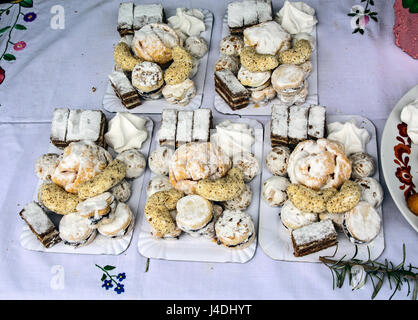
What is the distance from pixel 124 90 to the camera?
2814 millimetres

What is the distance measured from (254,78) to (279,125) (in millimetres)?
315

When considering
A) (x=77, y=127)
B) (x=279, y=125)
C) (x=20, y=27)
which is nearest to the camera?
(x=279, y=125)

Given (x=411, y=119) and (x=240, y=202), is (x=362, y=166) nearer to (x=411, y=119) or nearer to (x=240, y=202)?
(x=411, y=119)

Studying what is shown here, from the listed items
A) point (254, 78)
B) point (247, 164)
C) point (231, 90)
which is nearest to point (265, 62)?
point (254, 78)

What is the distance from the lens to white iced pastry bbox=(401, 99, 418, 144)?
242cm

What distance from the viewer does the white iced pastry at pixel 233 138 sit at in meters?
2.59

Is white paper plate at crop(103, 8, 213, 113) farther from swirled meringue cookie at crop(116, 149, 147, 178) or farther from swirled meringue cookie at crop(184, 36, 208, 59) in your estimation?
swirled meringue cookie at crop(116, 149, 147, 178)

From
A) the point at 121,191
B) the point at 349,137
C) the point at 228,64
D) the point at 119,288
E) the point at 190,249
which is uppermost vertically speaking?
the point at 228,64

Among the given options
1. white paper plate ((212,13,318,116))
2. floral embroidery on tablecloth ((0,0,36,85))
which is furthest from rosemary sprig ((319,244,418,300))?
floral embroidery on tablecloth ((0,0,36,85))

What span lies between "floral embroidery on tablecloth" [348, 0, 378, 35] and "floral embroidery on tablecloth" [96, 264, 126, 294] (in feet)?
6.75

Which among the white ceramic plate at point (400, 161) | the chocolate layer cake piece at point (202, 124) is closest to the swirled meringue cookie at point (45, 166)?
the chocolate layer cake piece at point (202, 124)

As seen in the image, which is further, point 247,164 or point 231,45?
point 231,45

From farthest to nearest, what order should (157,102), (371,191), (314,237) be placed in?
(157,102), (371,191), (314,237)

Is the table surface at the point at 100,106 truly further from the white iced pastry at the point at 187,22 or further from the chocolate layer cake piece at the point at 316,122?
the chocolate layer cake piece at the point at 316,122
